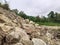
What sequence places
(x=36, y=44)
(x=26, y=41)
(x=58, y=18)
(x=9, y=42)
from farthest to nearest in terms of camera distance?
(x=58, y=18)
(x=36, y=44)
(x=26, y=41)
(x=9, y=42)

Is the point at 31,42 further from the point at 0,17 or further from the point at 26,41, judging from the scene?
the point at 0,17

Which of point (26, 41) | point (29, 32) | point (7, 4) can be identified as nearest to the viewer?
point (26, 41)

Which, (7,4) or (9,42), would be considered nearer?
(9,42)

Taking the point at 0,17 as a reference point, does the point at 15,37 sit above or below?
below

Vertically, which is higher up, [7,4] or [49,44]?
[7,4]

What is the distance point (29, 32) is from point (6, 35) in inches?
72.9

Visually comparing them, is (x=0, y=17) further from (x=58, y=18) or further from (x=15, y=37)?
(x=58, y=18)

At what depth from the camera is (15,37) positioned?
7.53 m

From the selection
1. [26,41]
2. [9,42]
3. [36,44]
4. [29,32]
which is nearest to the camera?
[9,42]

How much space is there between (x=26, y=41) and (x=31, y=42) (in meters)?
0.36

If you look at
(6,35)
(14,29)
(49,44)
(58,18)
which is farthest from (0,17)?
(58,18)

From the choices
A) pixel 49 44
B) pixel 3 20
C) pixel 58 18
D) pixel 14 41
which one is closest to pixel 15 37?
pixel 14 41

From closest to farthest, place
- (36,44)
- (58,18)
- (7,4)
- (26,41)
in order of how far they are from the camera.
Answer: (26,41)
(36,44)
(7,4)
(58,18)

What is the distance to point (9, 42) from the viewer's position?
292 inches
